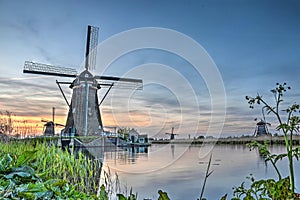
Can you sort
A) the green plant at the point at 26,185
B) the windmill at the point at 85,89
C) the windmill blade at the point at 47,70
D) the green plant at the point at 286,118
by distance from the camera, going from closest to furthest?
the green plant at the point at 286,118 < the green plant at the point at 26,185 < the windmill blade at the point at 47,70 < the windmill at the point at 85,89

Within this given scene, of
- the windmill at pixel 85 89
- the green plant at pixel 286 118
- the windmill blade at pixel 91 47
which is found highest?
the windmill blade at pixel 91 47

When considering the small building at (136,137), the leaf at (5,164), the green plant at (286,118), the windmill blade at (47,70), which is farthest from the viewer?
the small building at (136,137)

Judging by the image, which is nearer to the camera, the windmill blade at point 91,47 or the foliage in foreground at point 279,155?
the foliage in foreground at point 279,155

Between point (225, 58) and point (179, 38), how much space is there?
99cm

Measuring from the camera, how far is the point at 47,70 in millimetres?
14836

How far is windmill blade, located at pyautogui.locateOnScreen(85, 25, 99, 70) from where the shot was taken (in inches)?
597

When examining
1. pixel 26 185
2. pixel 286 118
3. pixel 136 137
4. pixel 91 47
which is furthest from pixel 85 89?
pixel 286 118

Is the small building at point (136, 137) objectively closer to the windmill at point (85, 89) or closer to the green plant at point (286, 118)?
the windmill at point (85, 89)

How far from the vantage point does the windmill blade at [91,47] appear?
15160 millimetres

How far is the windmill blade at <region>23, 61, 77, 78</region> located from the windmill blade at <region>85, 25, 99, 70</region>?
87 centimetres

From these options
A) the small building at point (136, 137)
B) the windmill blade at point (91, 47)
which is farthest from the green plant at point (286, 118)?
the small building at point (136, 137)

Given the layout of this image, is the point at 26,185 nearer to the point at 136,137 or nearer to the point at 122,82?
the point at 122,82

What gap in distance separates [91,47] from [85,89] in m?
2.23

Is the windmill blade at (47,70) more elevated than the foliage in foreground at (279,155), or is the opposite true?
the windmill blade at (47,70)
